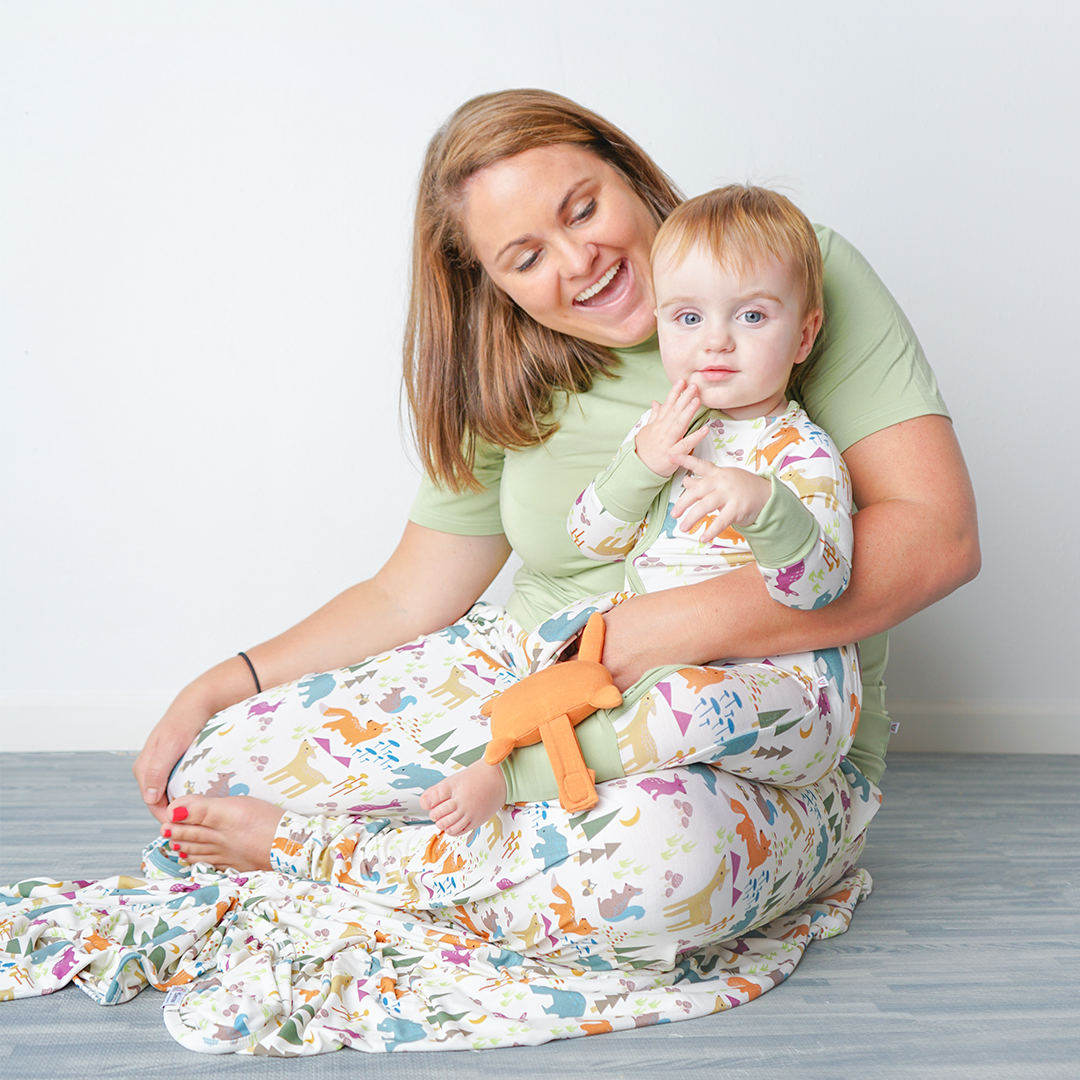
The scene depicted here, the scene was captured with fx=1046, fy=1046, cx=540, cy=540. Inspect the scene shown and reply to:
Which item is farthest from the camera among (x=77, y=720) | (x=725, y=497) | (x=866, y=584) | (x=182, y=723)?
(x=77, y=720)

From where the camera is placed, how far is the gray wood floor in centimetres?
97

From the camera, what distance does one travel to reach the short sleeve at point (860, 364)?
1.27m

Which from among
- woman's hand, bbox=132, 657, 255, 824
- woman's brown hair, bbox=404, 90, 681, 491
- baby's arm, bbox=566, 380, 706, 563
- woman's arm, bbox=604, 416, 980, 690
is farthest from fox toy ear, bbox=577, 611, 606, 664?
woman's hand, bbox=132, 657, 255, 824

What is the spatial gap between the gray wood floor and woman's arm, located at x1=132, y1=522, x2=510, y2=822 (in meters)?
0.31

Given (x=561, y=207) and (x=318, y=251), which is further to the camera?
(x=318, y=251)

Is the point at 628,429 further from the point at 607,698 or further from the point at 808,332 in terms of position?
the point at 607,698

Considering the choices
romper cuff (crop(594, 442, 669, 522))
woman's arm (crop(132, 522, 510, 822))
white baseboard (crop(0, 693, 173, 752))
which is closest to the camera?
romper cuff (crop(594, 442, 669, 522))

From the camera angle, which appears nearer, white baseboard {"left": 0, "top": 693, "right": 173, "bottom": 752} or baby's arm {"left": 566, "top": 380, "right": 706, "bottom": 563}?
baby's arm {"left": 566, "top": 380, "right": 706, "bottom": 563}

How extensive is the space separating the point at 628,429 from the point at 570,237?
26 centimetres

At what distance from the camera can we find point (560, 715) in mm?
1062

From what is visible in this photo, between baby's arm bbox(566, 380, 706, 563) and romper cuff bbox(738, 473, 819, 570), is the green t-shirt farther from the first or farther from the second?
romper cuff bbox(738, 473, 819, 570)

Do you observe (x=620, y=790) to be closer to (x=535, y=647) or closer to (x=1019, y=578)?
(x=535, y=647)

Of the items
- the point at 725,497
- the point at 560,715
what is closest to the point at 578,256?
the point at 725,497

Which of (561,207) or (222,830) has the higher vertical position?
(561,207)
